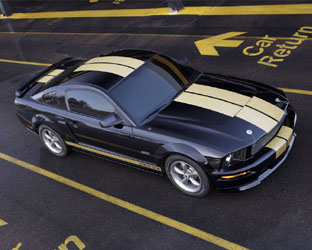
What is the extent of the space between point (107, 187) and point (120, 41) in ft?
23.4

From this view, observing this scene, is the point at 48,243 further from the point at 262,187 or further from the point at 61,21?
the point at 61,21

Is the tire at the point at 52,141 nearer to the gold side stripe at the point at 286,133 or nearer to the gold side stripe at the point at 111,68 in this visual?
the gold side stripe at the point at 111,68

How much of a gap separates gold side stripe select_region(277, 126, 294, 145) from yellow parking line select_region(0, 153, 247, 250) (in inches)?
64.9

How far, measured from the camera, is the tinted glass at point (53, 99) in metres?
6.41

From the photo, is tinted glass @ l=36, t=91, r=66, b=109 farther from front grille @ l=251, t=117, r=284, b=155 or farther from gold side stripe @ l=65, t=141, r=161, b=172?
front grille @ l=251, t=117, r=284, b=155

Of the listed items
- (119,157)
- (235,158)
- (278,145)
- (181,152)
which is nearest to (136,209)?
(119,157)

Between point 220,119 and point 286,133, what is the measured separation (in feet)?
3.18

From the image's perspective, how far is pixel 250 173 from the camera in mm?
4941

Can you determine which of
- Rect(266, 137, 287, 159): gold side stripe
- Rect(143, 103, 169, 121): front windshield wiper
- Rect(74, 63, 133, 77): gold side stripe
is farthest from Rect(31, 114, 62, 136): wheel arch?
Rect(266, 137, 287, 159): gold side stripe

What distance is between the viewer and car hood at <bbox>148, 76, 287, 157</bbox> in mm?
4918

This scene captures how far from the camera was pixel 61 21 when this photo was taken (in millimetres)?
15938

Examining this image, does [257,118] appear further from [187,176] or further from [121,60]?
[121,60]

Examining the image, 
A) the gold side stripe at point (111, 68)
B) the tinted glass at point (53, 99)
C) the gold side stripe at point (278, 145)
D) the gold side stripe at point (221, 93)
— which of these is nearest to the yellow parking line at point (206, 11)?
the gold side stripe at point (221, 93)

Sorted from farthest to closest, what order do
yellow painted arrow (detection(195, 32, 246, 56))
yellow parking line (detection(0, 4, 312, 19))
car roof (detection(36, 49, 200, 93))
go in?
yellow parking line (detection(0, 4, 312, 19)), yellow painted arrow (detection(195, 32, 246, 56)), car roof (detection(36, 49, 200, 93))
